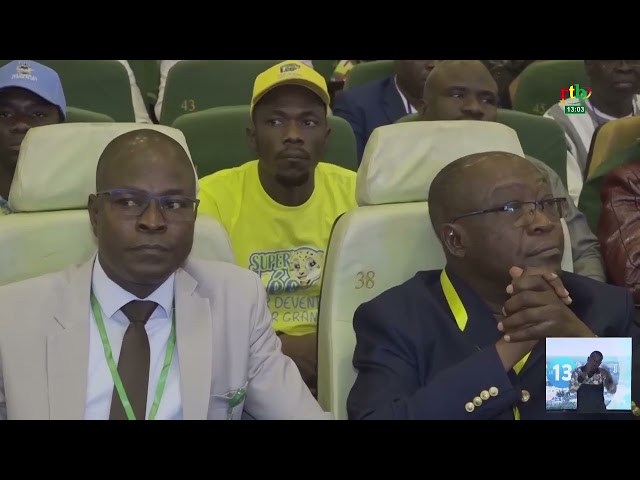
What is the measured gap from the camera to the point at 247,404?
2.28 metres

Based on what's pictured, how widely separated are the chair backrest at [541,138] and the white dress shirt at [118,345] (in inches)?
76.0

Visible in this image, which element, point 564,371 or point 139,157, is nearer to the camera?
point 564,371

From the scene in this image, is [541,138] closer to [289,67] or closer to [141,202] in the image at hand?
[289,67]

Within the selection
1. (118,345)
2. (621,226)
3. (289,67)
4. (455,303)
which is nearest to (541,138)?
(621,226)

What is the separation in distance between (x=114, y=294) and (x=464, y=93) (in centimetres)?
187

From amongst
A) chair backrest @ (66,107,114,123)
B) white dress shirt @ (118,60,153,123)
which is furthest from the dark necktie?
white dress shirt @ (118,60,153,123)

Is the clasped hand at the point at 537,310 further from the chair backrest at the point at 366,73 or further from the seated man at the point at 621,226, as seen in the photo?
the chair backrest at the point at 366,73

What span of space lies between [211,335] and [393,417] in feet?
1.46

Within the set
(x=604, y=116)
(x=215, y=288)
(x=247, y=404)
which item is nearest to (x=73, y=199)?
(x=215, y=288)

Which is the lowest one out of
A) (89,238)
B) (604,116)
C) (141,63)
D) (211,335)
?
(211,335)

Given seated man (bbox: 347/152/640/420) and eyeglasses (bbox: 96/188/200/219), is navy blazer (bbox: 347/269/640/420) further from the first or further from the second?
eyeglasses (bbox: 96/188/200/219)

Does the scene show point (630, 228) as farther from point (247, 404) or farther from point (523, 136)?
point (247, 404)

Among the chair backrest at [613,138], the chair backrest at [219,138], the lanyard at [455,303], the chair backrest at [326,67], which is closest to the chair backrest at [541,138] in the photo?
the chair backrest at [613,138]

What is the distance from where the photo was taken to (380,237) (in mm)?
2457
